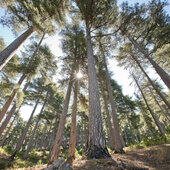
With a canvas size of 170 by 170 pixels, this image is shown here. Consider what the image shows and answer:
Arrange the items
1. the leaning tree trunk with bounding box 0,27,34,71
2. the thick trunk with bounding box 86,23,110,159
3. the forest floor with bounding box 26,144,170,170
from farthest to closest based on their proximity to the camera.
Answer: the leaning tree trunk with bounding box 0,27,34,71
the thick trunk with bounding box 86,23,110,159
the forest floor with bounding box 26,144,170,170

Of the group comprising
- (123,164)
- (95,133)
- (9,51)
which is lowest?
(123,164)

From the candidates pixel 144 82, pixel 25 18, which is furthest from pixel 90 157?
pixel 144 82

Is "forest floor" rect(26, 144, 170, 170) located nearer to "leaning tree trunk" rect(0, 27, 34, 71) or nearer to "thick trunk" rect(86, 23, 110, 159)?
"thick trunk" rect(86, 23, 110, 159)

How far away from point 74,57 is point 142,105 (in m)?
15.3

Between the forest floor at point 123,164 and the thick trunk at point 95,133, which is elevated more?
the thick trunk at point 95,133

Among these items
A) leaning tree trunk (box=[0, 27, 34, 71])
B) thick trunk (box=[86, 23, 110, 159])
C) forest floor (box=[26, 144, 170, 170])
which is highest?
leaning tree trunk (box=[0, 27, 34, 71])

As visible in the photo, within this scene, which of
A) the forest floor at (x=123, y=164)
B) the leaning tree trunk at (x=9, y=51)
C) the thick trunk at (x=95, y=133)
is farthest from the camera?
the leaning tree trunk at (x=9, y=51)

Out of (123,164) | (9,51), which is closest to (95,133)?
(123,164)

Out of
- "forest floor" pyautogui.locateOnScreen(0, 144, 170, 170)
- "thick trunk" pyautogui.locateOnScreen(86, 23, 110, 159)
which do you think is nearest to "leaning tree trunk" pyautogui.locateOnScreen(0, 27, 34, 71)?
"thick trunk" pyautogui.locateOnScreen(86, 23, 110, 159)

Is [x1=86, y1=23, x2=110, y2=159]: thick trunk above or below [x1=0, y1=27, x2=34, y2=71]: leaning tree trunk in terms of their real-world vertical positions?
below

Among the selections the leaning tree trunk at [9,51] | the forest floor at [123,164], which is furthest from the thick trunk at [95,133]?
the leaning tree trunk at [9,51]

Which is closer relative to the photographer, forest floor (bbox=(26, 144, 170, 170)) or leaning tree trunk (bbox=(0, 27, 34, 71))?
forest floor (bbox=(26, 144, 170, 170))

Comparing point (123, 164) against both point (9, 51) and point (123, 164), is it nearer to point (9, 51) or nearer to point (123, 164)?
point (123, 164)

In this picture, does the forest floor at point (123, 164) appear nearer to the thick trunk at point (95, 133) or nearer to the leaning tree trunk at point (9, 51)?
the thick trunk at point (95, 133)
